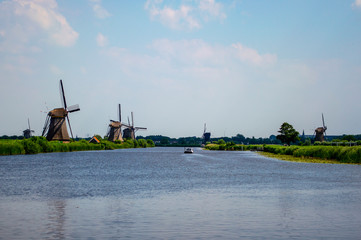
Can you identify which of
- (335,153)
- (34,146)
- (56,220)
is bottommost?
(335,153)

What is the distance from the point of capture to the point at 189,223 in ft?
55.0

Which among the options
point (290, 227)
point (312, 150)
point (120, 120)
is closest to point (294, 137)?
point (312, 150)

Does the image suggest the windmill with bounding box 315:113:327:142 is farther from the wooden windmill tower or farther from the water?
the water

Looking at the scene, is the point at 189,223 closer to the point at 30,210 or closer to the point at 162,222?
the point at 162,222

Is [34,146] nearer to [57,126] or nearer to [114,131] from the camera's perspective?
[57,126]

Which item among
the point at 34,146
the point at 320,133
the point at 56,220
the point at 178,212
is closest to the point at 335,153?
the point at 178,212

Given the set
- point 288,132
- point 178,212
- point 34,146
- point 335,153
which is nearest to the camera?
point 178,212

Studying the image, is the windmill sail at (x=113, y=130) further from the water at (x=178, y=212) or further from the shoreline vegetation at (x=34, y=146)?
the water at (x=178, y=212)

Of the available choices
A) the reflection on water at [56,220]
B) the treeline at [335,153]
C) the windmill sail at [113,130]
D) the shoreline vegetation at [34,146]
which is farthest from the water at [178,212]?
the windmill sail at [113,130]

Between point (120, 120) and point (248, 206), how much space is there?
177 metres

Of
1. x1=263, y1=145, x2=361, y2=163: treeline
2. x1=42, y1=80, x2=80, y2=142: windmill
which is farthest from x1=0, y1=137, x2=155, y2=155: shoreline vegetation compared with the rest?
x1=263, y1=145, x2=361, y2=163: treeline

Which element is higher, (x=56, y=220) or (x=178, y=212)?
(x=56, y=220)

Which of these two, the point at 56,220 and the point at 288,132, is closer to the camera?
the point at 56,220

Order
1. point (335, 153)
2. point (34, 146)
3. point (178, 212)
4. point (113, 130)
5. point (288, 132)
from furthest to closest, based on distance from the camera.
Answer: point (113, 130) → point (288, 132) → point (34, 146) → point (335, 153) → point (178, 212)
